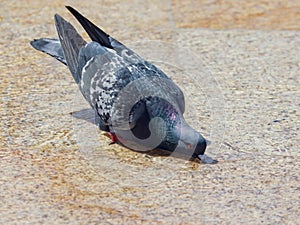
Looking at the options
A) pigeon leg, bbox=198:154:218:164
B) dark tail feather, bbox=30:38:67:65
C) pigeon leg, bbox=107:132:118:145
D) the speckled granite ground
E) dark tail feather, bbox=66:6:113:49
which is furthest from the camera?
dark tail feather, bbox=30:38:67:65

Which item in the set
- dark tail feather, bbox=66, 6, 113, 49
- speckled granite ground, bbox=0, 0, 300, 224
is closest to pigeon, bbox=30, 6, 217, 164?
dark tail feather, bbox=66, 6, 113, 49

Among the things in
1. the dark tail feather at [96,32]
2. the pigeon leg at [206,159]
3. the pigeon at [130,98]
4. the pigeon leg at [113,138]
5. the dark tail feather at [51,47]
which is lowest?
the pigeon leg at [206,159]

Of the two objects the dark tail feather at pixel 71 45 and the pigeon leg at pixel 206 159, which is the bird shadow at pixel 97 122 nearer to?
the pigeon leg at pixel 206 159

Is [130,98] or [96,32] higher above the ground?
[96,32]

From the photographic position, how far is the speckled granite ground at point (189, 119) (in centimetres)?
479

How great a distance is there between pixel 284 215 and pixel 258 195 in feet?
1.00

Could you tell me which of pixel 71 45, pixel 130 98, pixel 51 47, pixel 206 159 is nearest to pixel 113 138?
pixel 130 98

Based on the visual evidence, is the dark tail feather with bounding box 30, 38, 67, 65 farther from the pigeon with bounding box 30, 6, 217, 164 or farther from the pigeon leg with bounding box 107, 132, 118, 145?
the pigeon leg with bounding box 107, 132, 118, 145

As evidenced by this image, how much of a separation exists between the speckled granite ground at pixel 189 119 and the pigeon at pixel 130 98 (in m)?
0.18

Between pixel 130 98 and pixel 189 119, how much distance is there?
94 centimetres

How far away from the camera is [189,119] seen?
622 cm

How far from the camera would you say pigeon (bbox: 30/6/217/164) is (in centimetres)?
527

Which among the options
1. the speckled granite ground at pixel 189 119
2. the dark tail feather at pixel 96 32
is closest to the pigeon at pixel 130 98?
the dark tail feather at pixel 96 32

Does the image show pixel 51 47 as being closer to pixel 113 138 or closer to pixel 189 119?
pixel 113 138
